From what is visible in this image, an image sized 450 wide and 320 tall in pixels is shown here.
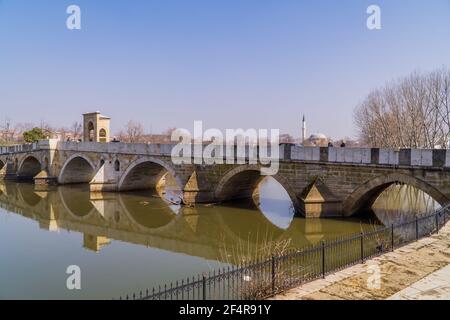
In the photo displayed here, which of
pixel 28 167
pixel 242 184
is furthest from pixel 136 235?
pixel 28 167

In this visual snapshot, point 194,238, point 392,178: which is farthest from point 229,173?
point 392,178

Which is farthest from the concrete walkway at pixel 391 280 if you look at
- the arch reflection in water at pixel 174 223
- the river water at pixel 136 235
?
the arch reflection in water at pixel 174 223

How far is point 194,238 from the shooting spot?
604 inches

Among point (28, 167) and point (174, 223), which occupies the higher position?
point (28, 167)

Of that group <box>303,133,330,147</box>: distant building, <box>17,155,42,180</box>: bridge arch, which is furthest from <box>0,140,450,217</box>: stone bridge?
<box>303,133,330,147</box>: distant building

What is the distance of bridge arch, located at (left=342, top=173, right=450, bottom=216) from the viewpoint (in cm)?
1417

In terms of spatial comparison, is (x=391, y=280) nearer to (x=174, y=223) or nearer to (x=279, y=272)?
(x=279, y=272)

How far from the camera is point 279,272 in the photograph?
25.1 ft

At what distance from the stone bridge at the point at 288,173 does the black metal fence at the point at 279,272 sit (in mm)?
2337

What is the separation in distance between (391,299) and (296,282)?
1.67 m

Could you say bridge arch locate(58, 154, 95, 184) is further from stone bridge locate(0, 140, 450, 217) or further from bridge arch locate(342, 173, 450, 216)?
bridge arch locate(342, 173, 450, 216)

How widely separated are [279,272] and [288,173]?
10809 mm

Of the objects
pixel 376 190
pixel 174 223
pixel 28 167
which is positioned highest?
pixel 28 167

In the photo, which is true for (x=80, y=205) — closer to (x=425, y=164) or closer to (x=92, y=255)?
(x=92, y=255)
